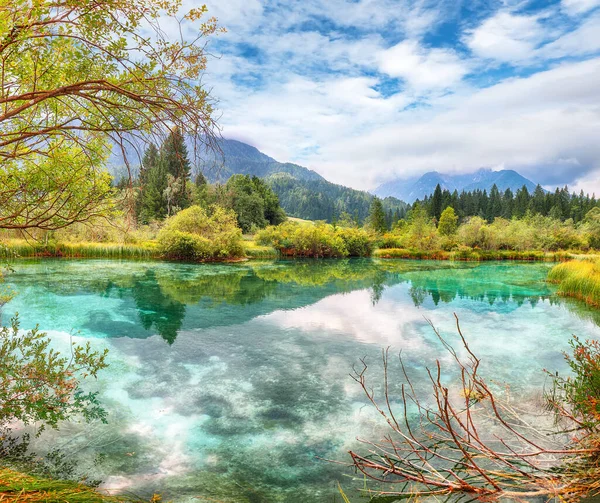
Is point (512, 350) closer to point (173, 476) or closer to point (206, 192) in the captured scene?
point (173, 476)

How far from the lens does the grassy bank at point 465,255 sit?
42.9m

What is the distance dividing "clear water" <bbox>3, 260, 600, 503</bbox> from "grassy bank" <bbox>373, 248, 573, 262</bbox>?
23.2 meters

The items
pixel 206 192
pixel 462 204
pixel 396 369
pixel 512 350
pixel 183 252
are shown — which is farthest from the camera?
pixel 462 204

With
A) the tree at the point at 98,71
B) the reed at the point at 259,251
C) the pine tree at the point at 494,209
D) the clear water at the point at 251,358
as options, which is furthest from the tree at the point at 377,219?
the tree at the point at 98,71

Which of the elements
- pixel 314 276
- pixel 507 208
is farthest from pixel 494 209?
pixel 314 276

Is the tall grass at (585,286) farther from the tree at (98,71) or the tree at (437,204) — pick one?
the tree at (437,204)

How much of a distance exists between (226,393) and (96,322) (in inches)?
261

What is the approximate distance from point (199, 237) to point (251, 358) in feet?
73.8

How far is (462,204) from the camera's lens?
281ft

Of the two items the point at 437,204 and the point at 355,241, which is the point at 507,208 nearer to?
the point at 437,204

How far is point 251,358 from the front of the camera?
8.75m

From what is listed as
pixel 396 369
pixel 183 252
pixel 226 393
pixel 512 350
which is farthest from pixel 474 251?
pixel 226 393

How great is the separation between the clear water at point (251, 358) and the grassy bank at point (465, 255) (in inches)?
913

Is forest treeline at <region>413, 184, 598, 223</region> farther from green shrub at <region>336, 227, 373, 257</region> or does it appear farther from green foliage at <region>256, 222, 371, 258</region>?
green foliage at <region>256, 222, 371, 258</region>
